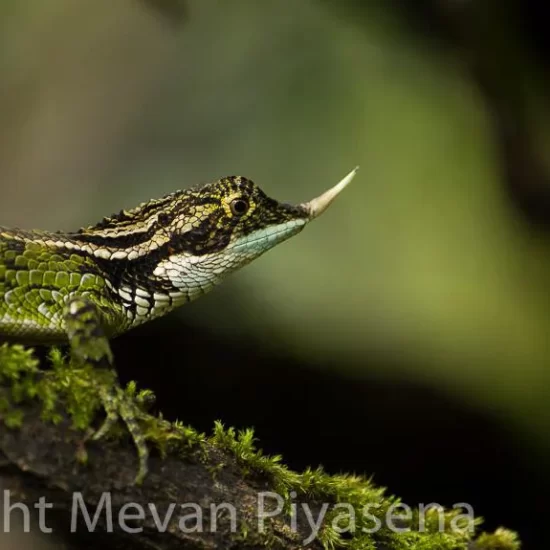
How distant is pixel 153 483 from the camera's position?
3.00 meters

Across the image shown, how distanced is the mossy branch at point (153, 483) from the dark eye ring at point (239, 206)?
1.14m

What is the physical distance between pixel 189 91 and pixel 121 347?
3.37 m

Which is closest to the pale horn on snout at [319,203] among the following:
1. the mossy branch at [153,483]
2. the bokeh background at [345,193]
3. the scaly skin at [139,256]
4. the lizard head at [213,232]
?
the scaly skin at [139,256]

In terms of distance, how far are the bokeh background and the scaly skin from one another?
3.54 m

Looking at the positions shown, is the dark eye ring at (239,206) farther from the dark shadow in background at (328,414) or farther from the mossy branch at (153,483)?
the dark shadow in background at (328,414)

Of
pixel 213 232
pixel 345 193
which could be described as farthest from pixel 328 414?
pixel 213 232

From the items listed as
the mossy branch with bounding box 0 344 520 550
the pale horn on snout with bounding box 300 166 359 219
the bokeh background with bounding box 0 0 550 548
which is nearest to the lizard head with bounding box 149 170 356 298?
the pale horn on snout with bounding box 300 166 359 219

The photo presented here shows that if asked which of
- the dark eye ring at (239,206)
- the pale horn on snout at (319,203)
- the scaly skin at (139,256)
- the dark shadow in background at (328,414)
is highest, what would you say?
the pale horn on snout at (319,203)

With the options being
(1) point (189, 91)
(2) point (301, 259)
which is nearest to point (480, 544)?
(2) point (301, 259)

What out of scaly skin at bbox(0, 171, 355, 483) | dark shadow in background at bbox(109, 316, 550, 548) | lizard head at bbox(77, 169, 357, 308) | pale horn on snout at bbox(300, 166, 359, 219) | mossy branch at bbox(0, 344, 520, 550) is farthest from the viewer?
dark shadow in background at bbox(109, 316, 550, 548)

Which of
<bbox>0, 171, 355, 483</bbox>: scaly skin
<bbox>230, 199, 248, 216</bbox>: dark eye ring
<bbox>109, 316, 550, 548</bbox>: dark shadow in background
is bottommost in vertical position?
<bbox>109, 316, 550, 548</bbox>: dark shadow in background

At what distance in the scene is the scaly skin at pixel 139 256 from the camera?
3537mm

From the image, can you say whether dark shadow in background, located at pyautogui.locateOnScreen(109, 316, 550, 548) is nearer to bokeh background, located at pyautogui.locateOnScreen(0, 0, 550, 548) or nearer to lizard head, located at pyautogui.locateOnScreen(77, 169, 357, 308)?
bokeh background, located at pyautogui.locateOnScreen(0, 0, 550, 548)

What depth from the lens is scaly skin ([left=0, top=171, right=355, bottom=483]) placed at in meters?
3.54
